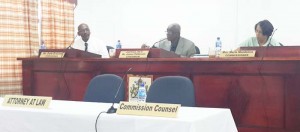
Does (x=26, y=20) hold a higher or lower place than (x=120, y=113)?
higher

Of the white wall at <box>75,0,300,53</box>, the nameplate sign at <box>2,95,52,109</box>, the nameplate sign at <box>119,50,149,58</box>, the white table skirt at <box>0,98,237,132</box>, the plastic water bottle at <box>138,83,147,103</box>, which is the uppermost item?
the white wall at <box>75,0,300,53</box>

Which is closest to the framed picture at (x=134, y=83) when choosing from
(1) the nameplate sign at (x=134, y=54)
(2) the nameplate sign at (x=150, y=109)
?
(1) the nameplate sign at (x=134, y=54)

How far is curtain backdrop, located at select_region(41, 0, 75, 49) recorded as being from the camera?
498 centimetres

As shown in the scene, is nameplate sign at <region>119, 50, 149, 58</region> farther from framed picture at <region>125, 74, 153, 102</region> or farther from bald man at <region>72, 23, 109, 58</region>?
bald man at <region>72, 23, 109, 58</region>

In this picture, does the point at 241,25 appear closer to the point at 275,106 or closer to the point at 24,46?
the point at 275,106

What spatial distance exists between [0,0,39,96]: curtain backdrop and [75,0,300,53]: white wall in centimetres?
128

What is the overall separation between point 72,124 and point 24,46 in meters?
3.12

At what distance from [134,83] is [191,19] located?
89.8 inches

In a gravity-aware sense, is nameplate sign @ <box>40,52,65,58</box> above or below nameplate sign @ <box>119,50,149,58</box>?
below

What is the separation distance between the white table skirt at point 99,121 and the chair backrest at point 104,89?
23.4 inches

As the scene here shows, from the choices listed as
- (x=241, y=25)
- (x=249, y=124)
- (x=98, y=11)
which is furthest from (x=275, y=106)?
(x=98, y=11)

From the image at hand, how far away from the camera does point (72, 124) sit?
1700 mm

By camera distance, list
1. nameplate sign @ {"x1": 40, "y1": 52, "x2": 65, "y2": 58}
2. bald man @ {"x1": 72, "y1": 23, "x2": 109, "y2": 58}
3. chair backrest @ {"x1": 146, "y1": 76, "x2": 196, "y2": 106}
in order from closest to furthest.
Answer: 1. chair backrest @ {"x1": 146, "y1": 76, "x2": 196, "y2": 106}
2. nameplate sign @ {"x1": 40, "y1": 52, "x2": 65, "y2": 58}
3. bald man @ {"x1": 72, "y1": 23, "x2": 109, "y2": 58}

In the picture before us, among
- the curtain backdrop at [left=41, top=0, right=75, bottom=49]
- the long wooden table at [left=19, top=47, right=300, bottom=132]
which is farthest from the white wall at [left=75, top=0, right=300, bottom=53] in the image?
the long wooden table at [left=19, top=47, right=300, bottom=132]
